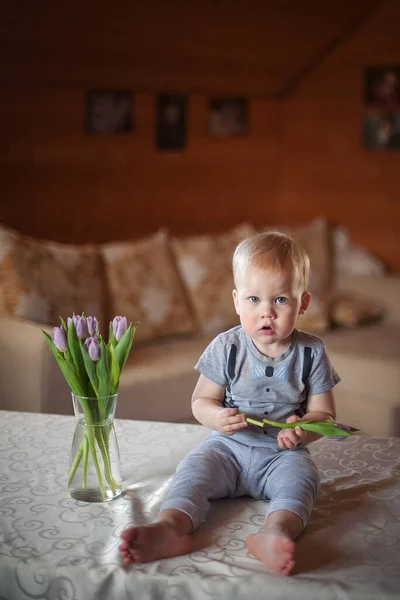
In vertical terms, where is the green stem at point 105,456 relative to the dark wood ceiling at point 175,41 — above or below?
below

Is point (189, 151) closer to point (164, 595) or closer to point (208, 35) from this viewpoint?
point (208, 35)

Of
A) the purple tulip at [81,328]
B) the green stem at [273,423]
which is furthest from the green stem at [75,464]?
the green stem at [273,423]

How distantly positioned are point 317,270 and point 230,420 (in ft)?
7.41

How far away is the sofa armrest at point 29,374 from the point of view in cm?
239

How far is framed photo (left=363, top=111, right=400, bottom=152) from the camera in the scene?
3.91m

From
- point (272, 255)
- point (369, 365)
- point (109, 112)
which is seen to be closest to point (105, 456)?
point (272, 255)

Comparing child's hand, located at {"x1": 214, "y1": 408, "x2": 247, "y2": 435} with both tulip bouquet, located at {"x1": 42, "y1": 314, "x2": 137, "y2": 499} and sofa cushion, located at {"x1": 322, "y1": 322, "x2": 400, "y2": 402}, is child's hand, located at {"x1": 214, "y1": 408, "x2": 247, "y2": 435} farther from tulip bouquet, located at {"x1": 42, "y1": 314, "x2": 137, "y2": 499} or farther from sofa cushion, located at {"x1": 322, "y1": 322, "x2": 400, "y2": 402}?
sofa cushion, located at {"x1": 322, "y1": 322, "x2": 400, "y2": 402}

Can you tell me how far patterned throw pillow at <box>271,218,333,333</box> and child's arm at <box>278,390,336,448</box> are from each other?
5.73ft

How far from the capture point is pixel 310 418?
1.42 m

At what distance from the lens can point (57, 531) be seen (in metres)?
1.23

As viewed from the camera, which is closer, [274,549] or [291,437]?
[274,549]

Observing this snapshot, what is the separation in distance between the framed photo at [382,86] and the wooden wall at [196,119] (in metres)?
0.05

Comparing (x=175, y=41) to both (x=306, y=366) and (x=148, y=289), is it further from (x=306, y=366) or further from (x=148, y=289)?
(x=306, y=366)

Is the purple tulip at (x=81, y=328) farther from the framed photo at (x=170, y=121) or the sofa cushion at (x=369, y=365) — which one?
the framed photo at (x=170, y=121)
